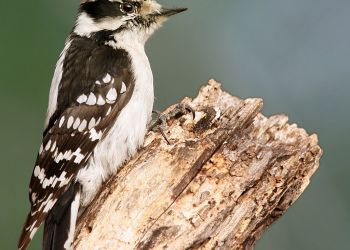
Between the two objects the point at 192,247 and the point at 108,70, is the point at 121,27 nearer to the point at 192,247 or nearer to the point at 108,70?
the point at 108,70

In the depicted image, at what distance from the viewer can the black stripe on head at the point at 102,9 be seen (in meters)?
5.70

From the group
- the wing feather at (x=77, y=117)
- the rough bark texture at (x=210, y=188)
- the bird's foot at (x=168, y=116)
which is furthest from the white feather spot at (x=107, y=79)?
the rough bark texture at (x=210, y=188)

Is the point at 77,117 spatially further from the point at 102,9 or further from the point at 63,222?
the point at 102,9

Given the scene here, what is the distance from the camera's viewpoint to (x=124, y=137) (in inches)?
206

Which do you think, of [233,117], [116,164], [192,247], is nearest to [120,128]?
[116,164]

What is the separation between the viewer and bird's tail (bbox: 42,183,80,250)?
474cm

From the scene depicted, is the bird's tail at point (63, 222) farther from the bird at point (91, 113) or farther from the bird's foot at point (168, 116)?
the bird's foot at point (168, 116)

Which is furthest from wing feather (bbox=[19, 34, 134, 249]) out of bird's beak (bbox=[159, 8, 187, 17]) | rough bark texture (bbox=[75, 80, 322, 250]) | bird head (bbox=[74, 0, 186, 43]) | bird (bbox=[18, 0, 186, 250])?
bird's beak (bbox=[159, 8, 187, 17])

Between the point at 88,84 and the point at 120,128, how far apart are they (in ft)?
1.17

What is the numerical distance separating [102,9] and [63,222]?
1642 millimetres

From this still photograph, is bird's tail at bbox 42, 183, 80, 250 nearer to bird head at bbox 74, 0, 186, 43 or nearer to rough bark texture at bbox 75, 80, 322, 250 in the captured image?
rough bark texture at bbox 75, 80, 322, 250

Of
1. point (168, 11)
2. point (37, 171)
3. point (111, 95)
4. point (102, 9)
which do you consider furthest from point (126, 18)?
point (37, 171)

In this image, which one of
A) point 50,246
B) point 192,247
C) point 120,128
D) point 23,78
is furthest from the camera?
point 23,78

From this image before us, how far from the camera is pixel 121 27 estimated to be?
565 centimetres
